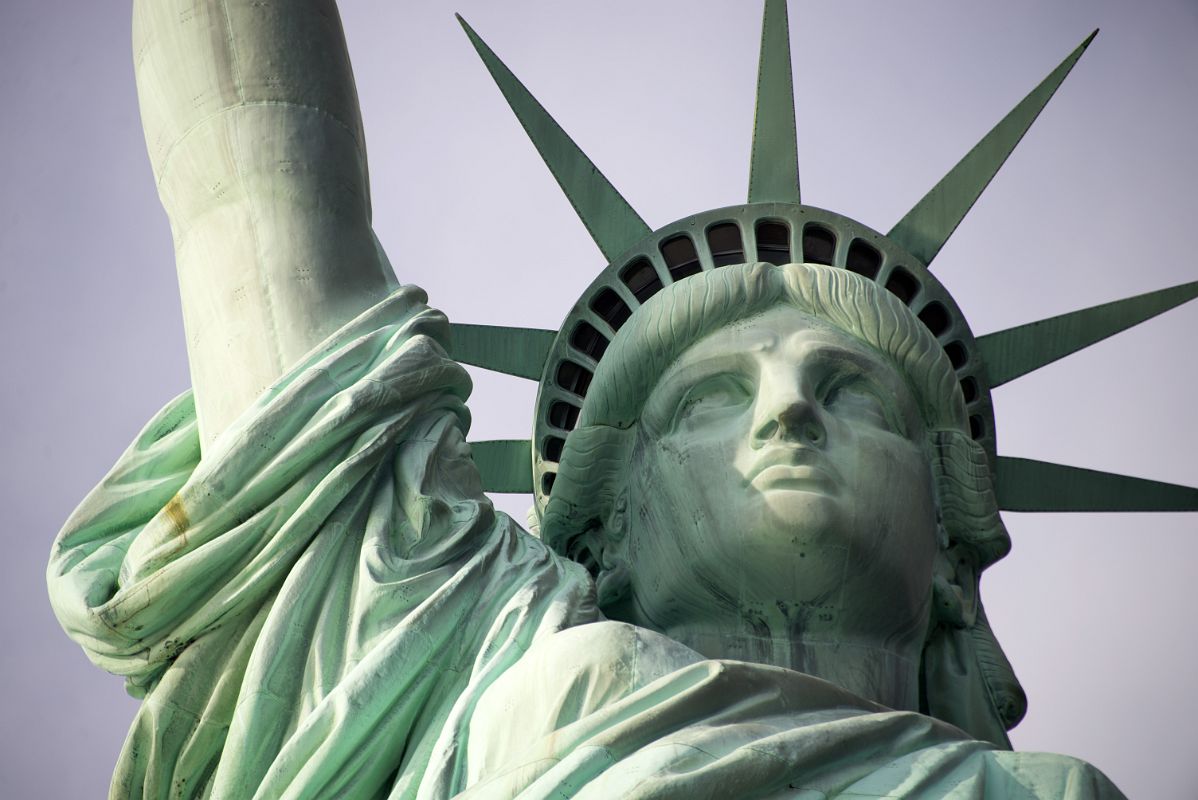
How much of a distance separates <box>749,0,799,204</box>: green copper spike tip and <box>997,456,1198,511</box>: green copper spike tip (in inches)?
66.1

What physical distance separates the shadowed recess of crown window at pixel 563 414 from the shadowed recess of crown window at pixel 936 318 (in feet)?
5.46

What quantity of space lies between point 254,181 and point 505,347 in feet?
9.69

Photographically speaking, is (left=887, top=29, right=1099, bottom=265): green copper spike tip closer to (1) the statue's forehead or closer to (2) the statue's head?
(2) the statue's head

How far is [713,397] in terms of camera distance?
9875 millimetres

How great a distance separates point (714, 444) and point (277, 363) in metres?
1.80

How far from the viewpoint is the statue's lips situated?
30.3ft

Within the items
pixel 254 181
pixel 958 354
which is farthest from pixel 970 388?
pixel 254 181

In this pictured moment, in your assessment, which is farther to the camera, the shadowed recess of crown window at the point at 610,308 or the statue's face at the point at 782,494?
the shadowed recess of crown window at the point at 610,308

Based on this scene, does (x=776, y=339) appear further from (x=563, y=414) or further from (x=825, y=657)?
(x=563, y=414)

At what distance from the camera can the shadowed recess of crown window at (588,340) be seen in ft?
37.5

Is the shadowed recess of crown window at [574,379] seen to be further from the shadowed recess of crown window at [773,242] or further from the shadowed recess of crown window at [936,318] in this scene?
the shadowed recess of crown window at [936,318]

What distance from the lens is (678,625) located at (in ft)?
31.8

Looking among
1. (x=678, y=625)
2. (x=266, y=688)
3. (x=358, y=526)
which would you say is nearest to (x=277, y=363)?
(x=358, y=526)

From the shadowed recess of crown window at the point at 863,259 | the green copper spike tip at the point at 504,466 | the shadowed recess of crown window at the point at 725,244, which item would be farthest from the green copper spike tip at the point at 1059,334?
the green copper spike tip at the point at 504,466
